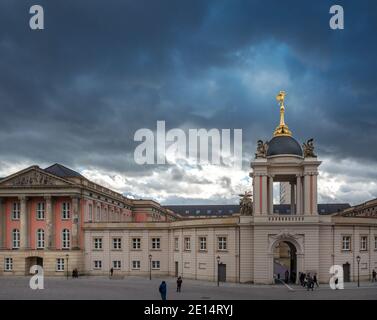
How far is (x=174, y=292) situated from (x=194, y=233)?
15.3 m

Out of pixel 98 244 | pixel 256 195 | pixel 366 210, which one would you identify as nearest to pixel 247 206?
pixel 256 195

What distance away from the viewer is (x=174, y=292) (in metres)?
48.3

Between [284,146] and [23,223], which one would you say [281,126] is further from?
[23,223]

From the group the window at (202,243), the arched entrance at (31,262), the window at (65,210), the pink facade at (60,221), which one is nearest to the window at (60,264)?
the pink facade at (60,221)

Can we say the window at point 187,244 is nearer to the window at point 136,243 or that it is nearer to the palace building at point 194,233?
the palace building at point 194,233


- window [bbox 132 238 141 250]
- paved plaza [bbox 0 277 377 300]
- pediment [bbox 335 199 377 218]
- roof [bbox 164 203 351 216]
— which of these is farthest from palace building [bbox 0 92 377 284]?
roof [bbox 164 203 351 216]

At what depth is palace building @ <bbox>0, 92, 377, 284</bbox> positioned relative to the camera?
5588 centimetres

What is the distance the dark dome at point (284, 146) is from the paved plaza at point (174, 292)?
45.4ft

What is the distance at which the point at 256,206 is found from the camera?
56.3m

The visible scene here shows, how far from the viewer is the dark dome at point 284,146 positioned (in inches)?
2296

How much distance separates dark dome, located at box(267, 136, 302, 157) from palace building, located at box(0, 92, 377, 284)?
0.11 meters
